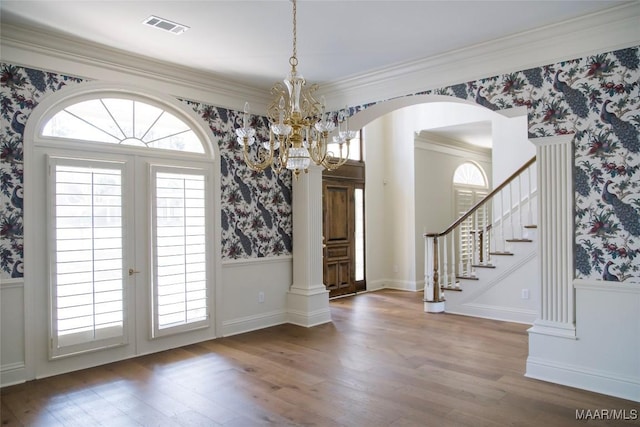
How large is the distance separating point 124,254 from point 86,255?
1.16 ft

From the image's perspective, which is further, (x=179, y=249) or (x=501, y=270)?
(x=501, y=270)

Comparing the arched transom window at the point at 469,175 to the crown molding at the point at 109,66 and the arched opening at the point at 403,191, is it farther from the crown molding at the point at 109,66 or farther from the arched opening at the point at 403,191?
the crown molding at the point at 109,66

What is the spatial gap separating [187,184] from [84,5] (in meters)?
1.97

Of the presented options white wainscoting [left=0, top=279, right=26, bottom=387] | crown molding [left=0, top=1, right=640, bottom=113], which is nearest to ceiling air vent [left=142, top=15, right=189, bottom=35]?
crown molding [left=0, top=1, right=640, bottom=113]

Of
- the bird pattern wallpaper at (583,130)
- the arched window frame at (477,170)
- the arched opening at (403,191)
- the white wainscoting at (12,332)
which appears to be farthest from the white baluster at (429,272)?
the white wainscoting at (12,332)

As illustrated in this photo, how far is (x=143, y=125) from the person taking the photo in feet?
15.1

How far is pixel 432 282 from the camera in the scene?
21.1 feet

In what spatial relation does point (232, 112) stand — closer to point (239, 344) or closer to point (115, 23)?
point (115, 23)

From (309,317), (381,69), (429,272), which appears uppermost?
(381,69)

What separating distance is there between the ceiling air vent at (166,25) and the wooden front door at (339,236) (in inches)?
165

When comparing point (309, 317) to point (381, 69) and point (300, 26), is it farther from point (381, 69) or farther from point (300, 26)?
point (300, 26)

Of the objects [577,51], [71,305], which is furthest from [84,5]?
[577,51]

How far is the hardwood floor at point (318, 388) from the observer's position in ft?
10.1

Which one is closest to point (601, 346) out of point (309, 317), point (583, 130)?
point (583, 130)
